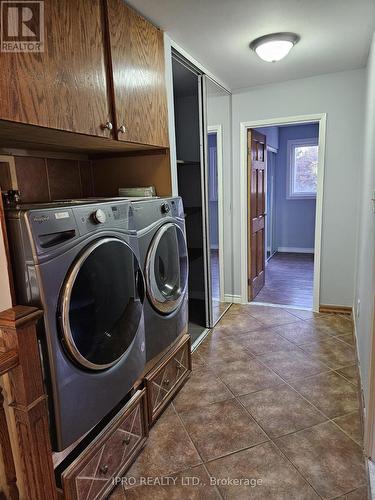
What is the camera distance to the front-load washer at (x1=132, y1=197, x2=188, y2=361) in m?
1.77

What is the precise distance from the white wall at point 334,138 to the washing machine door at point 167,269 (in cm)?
185

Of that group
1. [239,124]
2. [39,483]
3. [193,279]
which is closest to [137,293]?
[39,483]

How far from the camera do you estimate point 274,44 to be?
217 cm

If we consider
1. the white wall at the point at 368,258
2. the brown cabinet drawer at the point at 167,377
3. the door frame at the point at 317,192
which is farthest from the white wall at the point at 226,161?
the brown cabinet drawer at the point at 167,377

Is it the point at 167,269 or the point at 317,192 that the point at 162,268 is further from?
the point at 317,192

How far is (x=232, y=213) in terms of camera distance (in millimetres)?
3766

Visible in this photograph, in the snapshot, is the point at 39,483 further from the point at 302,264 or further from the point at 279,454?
the point at 302,264

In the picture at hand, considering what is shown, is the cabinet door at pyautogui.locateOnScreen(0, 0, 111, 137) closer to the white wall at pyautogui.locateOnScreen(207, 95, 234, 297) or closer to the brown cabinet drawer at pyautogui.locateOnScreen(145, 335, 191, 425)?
the brown cabinet drawer at pyautogui.locateOnScreen(145, 335, 191, 425)

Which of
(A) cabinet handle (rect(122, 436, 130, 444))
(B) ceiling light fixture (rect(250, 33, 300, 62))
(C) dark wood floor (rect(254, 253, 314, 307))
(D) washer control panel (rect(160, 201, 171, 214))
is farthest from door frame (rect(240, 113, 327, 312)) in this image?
(A) cabinet handle (rect(122, 436, 130, 444))

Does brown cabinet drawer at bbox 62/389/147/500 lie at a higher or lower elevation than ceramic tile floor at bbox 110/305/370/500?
higher
